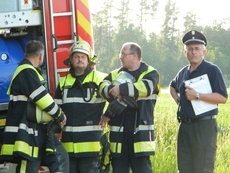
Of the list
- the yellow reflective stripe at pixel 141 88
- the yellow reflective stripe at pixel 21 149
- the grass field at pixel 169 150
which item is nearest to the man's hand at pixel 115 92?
the yellow reflective stripe at pixel 141 88

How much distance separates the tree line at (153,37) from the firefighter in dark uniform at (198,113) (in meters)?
59.7

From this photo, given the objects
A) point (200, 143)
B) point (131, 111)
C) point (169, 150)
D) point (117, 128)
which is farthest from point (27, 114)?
point (169, 150)

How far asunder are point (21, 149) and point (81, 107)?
719 mm

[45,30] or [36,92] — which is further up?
[45,30]

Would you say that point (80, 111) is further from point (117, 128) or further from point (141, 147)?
point (141, 147)

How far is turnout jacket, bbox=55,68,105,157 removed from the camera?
16.3ft

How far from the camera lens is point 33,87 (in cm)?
457

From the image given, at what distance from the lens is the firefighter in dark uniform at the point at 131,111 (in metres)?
4.79

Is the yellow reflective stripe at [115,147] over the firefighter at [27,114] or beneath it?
beneath

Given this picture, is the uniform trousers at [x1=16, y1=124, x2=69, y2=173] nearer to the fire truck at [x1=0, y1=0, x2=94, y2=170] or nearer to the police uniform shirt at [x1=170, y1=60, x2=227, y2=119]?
the fire truck at [x1=0, y1=0, x2=94, y2=170]

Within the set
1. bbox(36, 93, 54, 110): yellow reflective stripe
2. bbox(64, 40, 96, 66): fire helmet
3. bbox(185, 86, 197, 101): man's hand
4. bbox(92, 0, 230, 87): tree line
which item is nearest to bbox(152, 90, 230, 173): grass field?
bbox(185, 86, 197, 101): man's hand

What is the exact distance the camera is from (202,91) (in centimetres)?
479

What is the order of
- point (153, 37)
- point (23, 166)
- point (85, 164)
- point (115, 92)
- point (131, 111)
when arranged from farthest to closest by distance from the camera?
point (153, 37), point (85, 164), point (131, 111), point (115, 92), point (23, 166)

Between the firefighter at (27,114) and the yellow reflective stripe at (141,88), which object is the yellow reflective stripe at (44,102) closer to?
the firefighter at (27,114)
